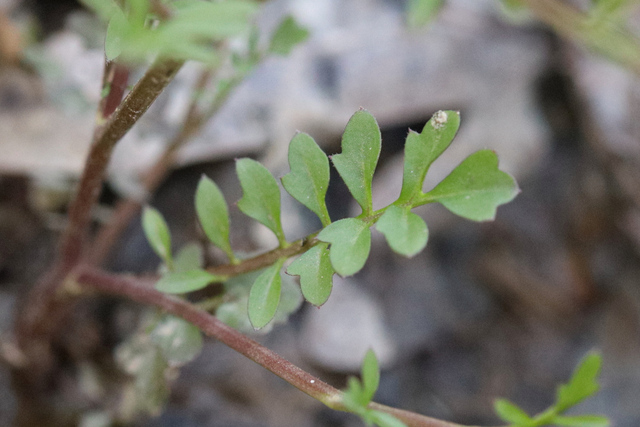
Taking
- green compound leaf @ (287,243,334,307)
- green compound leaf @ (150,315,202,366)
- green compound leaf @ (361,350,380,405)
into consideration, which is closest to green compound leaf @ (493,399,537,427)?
green compound leaf @ (361,350,380,405)

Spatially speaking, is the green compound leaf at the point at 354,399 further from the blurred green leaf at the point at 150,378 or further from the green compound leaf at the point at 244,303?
the blurred green leaf at the point at 150,378

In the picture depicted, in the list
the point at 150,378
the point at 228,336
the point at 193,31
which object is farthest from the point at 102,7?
the point at 150,378

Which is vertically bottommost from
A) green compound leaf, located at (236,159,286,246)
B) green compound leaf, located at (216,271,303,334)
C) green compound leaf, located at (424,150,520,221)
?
green compound leaf, located at (216,271,303,334)

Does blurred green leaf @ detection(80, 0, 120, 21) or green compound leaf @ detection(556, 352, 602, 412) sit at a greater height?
blurred green leaf @ detection(80, 0, 120, 21)

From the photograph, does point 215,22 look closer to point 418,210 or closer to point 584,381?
point 584,381

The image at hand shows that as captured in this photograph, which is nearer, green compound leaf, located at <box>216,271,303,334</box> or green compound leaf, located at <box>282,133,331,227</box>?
green compound leaf, located at <box>282,133,331,227</box>

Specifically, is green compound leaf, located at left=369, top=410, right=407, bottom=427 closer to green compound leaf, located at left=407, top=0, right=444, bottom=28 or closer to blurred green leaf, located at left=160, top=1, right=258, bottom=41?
blurred green leaf, located at left=160, top=1, right=258, bottom=41
